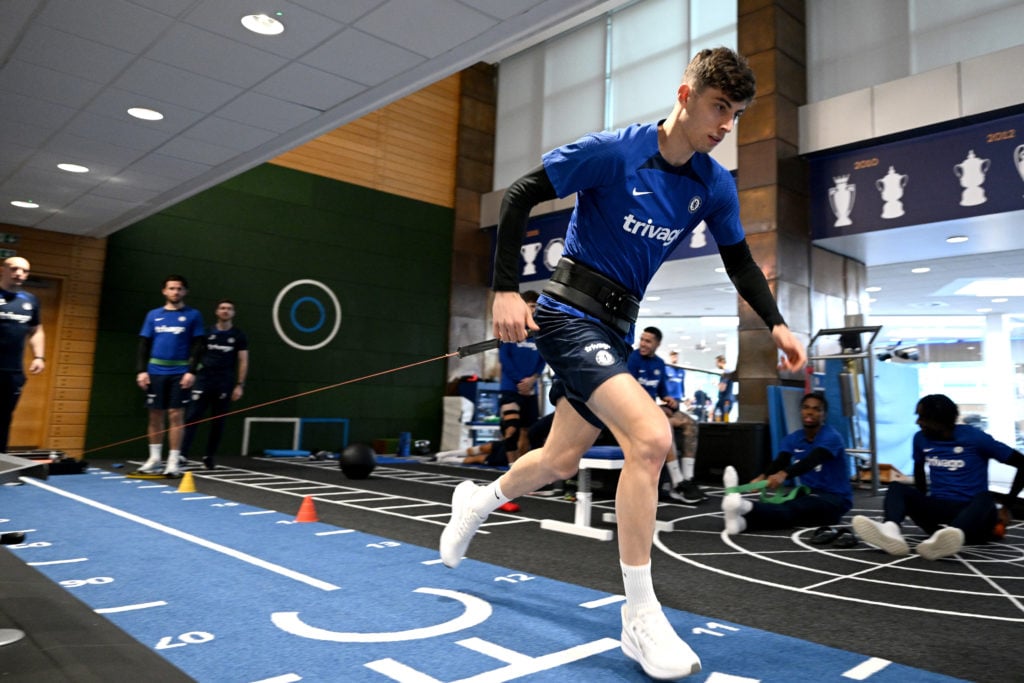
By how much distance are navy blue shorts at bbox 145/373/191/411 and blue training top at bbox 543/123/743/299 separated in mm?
4631

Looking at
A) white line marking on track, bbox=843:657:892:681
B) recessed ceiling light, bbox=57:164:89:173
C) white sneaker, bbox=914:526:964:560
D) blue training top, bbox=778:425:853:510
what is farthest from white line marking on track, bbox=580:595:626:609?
recessed ceiling light, bbox=57:164:89:173

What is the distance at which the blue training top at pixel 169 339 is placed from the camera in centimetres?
555

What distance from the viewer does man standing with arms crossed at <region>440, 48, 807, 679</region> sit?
1.63 metres

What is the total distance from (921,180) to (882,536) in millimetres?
4938

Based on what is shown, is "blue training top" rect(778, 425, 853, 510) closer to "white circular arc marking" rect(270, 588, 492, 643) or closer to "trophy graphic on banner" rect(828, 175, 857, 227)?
"white circular arc marking" rect(270, 588, 492, 643)

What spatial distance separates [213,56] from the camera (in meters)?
3.96

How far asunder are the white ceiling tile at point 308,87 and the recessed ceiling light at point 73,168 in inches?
89.5

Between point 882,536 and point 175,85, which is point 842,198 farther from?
point 175,85

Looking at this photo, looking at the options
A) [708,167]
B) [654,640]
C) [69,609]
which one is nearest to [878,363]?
[708,167]

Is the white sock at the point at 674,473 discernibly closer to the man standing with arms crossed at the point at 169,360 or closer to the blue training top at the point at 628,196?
the blue training top at the point at 628,196

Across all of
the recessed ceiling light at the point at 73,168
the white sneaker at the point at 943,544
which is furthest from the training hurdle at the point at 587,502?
the recessed ceiling light at the point at 73,168

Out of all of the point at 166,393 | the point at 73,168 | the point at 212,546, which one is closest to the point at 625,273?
the point at 212,546

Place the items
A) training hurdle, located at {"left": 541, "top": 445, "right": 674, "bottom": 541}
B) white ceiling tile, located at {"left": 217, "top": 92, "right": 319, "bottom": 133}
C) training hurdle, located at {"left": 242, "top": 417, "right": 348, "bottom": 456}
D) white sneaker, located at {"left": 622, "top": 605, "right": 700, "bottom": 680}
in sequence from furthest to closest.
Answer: training hurdle, located at {"left": 242, "top": 417, "right": 348, "bottom": 456} < white ceiling tile, located at {"left": 217, "top": 92, "right": 319, "bottom": 133} < training hurdle, located at {"left": 541, "top": 445, "right": 674, "bottom": 541} < white sneaker, located at {"left": 622, "top": 605, "right": 700, "bottom": 680}

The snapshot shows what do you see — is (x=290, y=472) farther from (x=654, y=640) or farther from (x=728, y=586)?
(x=654, y=640)
